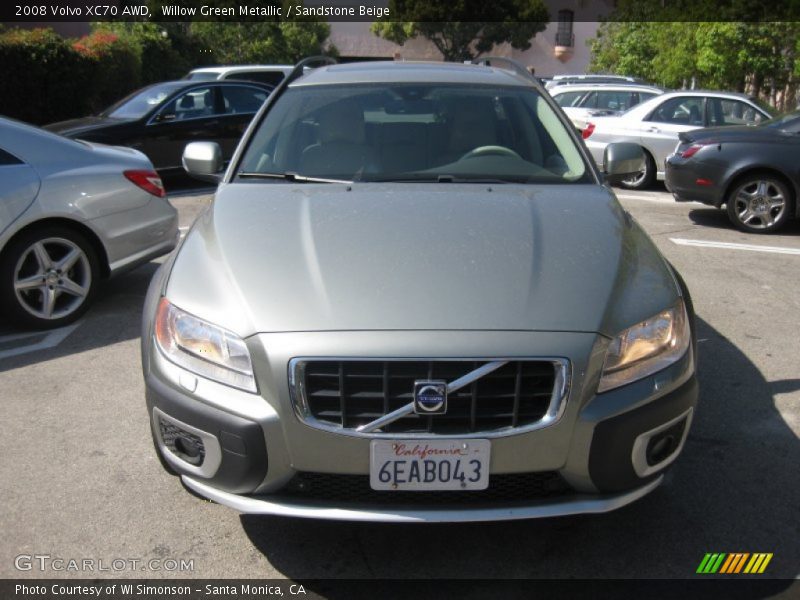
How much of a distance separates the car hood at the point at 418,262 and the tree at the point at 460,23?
45.6 meters

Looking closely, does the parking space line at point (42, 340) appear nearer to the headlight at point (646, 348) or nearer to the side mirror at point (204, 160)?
the side mirror at point (204, 160)

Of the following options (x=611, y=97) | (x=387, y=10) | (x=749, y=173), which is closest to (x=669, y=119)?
(x=611, y=97)

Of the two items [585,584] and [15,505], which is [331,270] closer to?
[585,584]

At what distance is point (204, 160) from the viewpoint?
4.55 meters

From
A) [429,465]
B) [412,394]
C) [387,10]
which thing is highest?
[387,10]

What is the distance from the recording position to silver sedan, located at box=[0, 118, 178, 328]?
17.6 feet

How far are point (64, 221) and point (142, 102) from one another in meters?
6.58

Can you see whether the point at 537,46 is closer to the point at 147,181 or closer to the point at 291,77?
the point at 147,181

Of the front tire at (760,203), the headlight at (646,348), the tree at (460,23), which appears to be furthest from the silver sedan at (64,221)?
the tree at (460,23)

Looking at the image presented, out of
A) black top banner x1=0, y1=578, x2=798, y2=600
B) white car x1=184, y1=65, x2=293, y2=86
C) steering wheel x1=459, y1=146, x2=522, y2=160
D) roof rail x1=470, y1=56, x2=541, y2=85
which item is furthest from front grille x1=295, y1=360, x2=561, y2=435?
white car x1=184, y1=65, x2=293, y2=86

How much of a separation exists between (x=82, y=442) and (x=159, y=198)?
2.61 m

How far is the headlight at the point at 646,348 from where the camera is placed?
2.71 metres

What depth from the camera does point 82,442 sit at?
392 centimetres

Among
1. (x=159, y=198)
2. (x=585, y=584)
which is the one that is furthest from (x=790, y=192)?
(x=585, y=584)
